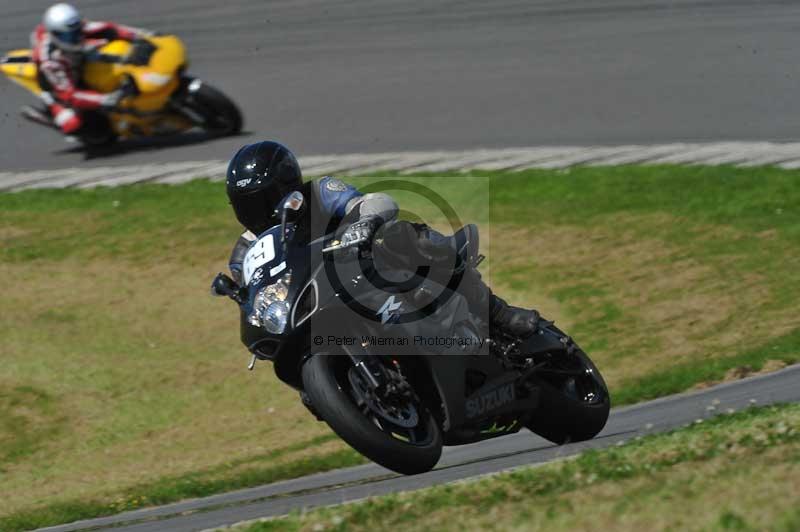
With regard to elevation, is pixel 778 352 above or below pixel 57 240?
above

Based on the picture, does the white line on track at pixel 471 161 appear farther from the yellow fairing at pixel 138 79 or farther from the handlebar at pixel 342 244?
the handlebar at pixel 342 244

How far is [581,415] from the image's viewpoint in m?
7.10

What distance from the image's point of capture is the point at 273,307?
232 inches

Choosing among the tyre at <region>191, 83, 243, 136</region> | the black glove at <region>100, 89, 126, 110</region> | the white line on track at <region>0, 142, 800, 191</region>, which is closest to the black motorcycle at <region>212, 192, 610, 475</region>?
the white line on track at <region>0, 142, 800, 191</region>

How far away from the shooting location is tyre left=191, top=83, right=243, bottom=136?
15188mm

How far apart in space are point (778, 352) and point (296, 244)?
158 inches

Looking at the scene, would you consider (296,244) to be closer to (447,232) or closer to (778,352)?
(778,352)

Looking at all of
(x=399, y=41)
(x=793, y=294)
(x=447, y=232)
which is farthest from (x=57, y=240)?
(x=793, y=294)

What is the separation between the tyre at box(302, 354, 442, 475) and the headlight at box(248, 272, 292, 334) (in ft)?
0.77

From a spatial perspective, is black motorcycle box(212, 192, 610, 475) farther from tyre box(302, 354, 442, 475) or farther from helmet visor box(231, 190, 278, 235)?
helmet visor box(231, 190, 278, 235)

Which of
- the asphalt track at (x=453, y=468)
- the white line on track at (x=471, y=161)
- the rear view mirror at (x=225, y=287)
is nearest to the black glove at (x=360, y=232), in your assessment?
the rear view mirror at (x=225, y=287)

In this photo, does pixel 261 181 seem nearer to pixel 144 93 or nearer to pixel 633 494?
pixel 633 494

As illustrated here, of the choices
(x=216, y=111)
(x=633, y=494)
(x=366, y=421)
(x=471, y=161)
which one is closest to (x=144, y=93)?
(x=216, y=111)

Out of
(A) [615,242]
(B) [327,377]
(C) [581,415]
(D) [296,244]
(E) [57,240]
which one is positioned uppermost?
(D) [296,244]
